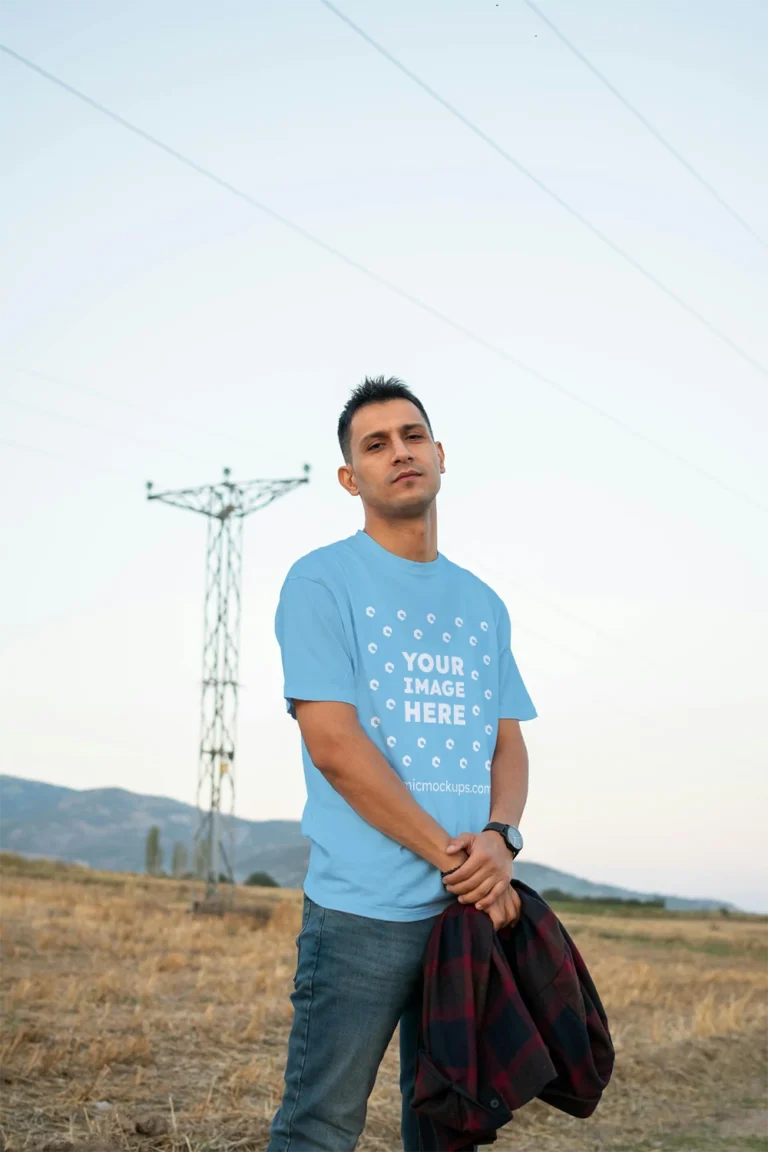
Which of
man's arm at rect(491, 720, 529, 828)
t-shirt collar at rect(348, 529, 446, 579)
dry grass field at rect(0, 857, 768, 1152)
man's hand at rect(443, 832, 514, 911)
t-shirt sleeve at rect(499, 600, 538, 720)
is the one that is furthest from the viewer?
dry grass field at rect(0, 857, 768, 1152)

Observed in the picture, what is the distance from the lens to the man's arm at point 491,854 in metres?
2.80

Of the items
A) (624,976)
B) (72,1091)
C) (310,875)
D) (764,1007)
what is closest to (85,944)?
(624,976)

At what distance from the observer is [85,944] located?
1284cm

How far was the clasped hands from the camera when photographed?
9.19ft

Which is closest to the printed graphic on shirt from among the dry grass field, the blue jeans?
the blue jeans

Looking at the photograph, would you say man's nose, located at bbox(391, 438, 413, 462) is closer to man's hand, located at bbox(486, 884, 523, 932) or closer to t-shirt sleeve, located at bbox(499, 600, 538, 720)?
t-shirt sleeve, located at bbox(499, 600, 538, 720)

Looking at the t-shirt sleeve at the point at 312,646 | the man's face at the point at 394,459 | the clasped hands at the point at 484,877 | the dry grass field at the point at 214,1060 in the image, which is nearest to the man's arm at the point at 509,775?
the clasped hands at the point at 484,877

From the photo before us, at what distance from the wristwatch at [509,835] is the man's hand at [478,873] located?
9 cm

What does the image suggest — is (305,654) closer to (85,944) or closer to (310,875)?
(310,875)

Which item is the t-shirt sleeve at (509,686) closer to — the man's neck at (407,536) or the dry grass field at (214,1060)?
the man's neck at (407,536)

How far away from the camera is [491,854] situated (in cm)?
283

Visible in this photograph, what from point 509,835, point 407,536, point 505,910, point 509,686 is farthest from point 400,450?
point 505,910

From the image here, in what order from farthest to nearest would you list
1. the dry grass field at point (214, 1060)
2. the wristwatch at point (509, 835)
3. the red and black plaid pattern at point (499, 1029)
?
the dry grass field at point (214, 1060) → the wristwatch at point (509, 835) → the red and black plaid pattern at point (499, 1029)

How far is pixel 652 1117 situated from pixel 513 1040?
13.4ft
